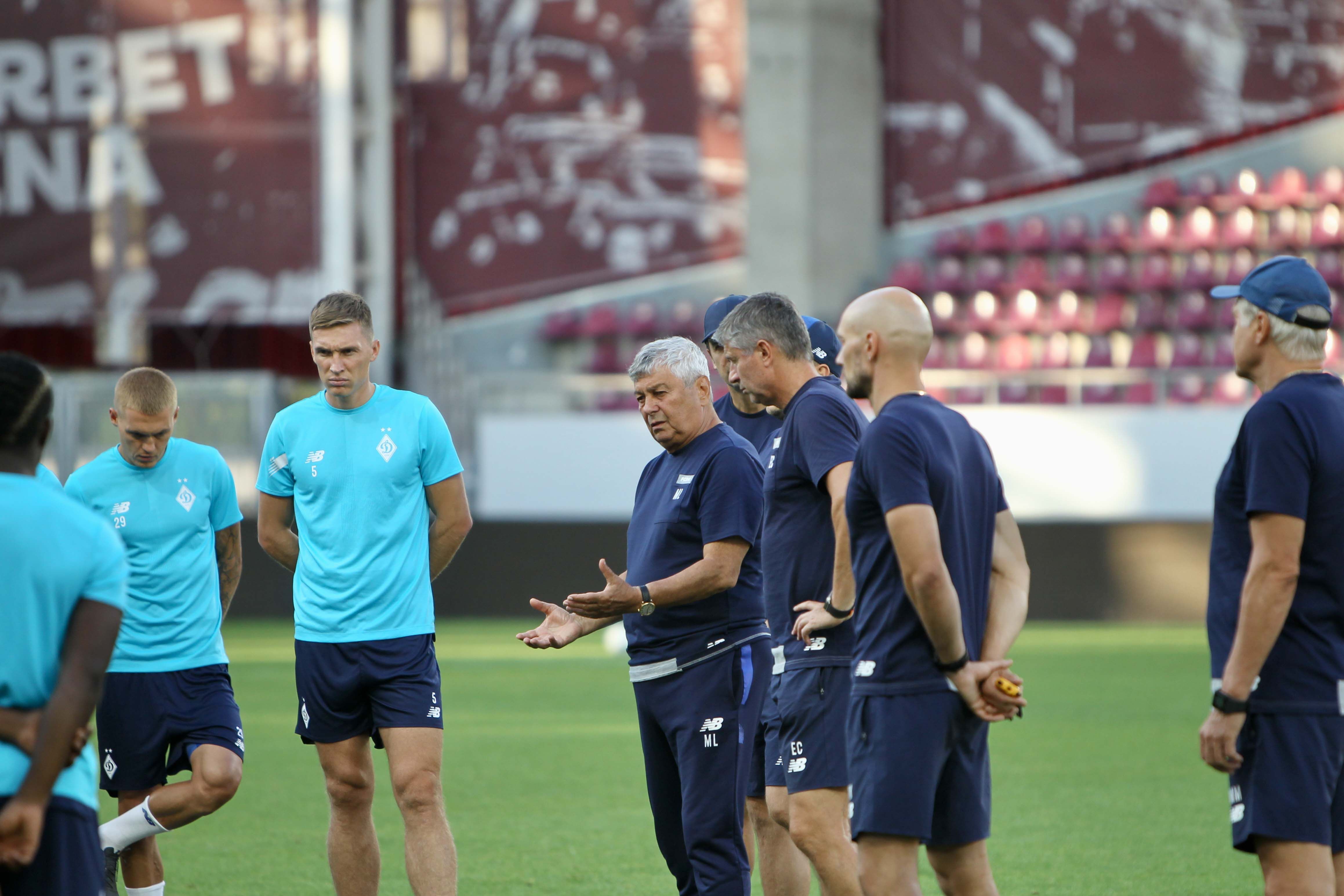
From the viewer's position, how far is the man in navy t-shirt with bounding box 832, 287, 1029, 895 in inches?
133

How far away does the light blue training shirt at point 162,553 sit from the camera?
16.1 ft

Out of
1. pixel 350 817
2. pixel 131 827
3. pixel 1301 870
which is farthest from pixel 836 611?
pixel 131 827

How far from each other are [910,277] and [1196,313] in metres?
3.77

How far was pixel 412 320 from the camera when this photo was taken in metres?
22.5

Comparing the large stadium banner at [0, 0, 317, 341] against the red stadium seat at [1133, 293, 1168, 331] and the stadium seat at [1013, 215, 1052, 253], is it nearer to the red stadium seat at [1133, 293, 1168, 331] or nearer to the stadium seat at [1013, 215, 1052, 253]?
the stadium seat at [1013, 215, 1052, 253]

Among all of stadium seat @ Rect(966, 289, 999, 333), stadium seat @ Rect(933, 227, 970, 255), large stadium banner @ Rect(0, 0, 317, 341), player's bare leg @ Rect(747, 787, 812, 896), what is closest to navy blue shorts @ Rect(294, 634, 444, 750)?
player's bare leg @ Rect(747, 787, 812, 896)

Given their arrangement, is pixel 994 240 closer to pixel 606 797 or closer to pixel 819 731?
pixel 606 797

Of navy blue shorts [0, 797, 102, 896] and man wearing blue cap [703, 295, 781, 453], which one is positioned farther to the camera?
man wearing blue cap [703, 295, 781, 453]

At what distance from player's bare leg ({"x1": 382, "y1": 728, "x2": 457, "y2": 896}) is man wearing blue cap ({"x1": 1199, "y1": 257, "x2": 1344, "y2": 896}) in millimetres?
2239

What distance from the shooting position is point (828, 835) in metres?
4.18

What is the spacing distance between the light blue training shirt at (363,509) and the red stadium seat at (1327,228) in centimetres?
1835

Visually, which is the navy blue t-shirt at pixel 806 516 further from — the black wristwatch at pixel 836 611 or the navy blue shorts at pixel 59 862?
the navy blue shorts at pixel 59 862

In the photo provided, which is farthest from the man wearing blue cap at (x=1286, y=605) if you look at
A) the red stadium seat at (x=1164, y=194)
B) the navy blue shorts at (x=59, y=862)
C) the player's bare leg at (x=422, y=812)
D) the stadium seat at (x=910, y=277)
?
the red stadium seat at (x=1164, y=194)

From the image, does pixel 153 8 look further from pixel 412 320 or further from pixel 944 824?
pixel 944 824
